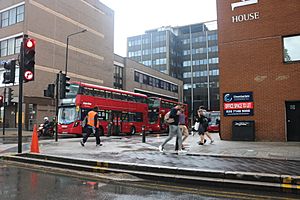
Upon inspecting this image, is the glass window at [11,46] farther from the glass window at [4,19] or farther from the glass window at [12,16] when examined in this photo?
the glass window at [4,19]

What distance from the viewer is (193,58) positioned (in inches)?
3570

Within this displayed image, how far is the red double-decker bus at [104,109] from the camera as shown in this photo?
2066 centimetres

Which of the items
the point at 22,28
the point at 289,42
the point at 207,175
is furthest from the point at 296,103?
the point at 22,28

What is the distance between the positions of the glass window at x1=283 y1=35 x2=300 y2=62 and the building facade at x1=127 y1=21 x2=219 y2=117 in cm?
7004

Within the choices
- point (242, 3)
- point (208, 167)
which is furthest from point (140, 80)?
point (208, 167)

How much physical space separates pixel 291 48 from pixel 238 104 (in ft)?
11.9

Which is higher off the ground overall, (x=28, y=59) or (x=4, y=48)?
(x=4, y=48)

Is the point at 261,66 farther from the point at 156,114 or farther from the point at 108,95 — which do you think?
the point at 156,114

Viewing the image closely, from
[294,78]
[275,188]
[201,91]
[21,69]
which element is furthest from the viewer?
[201,91]

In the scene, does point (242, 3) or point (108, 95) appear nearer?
point (242, 3)

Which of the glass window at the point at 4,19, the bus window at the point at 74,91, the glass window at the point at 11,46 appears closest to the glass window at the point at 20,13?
the glass window at the point at 11,46

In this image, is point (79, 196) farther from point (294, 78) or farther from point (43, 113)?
point (43, 113)

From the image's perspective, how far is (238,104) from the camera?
1500 centimetres

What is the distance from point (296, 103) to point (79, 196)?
39.4 feet
